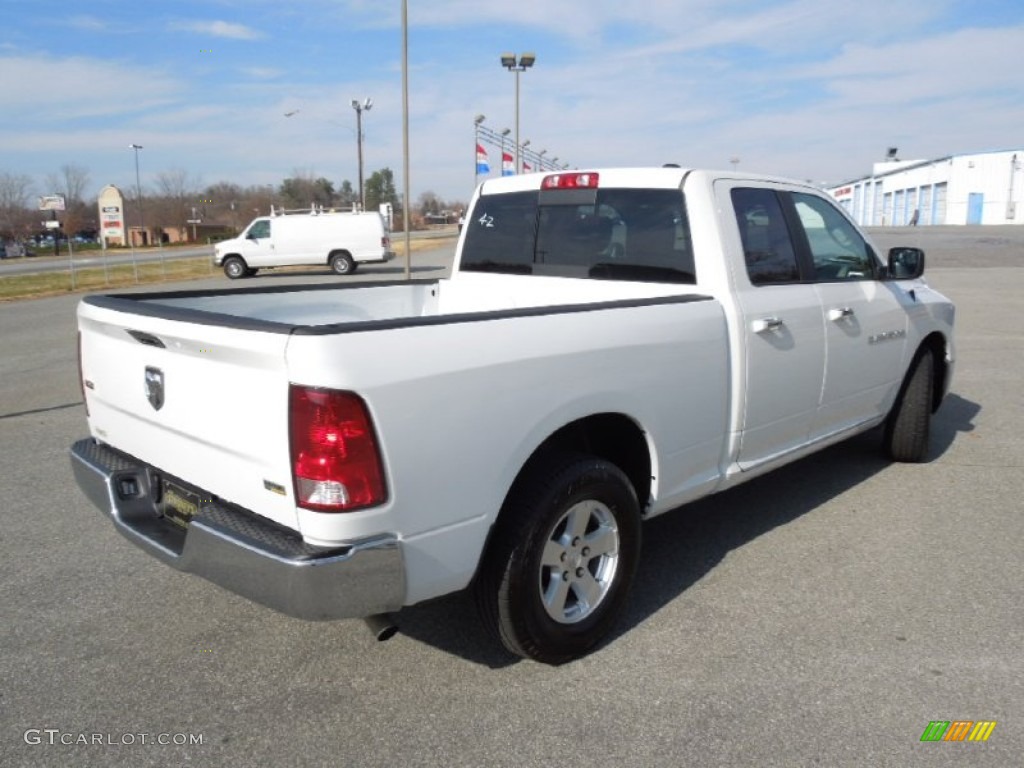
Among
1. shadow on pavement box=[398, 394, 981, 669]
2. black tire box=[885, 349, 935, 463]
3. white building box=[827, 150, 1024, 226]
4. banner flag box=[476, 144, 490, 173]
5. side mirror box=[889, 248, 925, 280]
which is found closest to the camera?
shadow on pavement box=[398, 394, 981, 669]

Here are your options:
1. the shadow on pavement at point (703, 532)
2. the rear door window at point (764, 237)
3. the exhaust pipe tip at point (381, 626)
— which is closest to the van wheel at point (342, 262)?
the shadow on pavement at point (703, 532)

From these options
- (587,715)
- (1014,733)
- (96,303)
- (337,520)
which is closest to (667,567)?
(587,715)

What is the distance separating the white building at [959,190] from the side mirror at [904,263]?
69.5 meters

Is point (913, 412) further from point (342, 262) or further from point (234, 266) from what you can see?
point (234, 266)

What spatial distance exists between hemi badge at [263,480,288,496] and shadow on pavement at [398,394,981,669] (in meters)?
1.15

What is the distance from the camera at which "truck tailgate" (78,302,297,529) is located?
2463 millimetres

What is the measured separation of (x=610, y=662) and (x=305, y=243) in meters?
27.5

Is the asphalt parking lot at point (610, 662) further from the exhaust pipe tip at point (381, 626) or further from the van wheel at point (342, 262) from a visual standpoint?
the van wheel at point (342, 262)

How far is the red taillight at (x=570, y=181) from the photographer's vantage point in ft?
14.1

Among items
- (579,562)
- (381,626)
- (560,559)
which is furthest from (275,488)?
(579,562)

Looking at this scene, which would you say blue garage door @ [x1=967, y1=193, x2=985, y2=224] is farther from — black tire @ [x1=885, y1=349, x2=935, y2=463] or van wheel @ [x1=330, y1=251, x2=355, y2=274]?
black tire @ [x1=885, y1=349, x2=935, y2=463]

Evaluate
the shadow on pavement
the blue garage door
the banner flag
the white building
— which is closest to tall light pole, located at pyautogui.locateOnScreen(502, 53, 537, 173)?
the banner flag

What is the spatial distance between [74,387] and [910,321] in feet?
26.2

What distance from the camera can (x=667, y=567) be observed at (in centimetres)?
402
